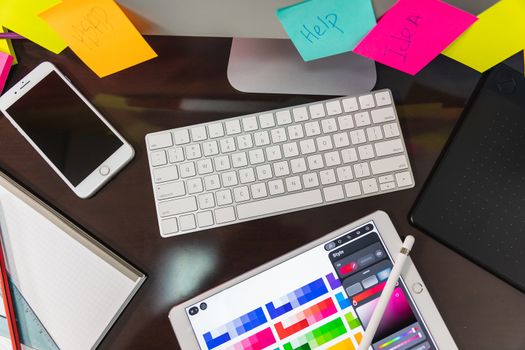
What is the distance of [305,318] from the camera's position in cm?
52

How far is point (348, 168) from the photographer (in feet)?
1.83

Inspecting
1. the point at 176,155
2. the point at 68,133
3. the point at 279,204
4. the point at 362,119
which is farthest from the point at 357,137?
the point at 68,133

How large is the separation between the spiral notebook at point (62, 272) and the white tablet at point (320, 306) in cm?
10

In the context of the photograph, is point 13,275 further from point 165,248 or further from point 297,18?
point 297,18

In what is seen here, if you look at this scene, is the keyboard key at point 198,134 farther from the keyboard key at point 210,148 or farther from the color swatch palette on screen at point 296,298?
the color swatch palette on screen at point 296,298

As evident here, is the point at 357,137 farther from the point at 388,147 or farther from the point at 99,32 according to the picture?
the point at 99,32

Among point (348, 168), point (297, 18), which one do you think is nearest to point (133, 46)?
point (297, 18)

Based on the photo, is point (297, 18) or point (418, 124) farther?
point (418, 124)

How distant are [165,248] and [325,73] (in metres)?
0.32

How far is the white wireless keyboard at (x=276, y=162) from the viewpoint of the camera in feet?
1.82

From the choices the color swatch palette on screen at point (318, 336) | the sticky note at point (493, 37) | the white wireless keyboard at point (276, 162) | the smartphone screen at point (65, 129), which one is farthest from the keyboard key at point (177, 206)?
the sticky note at point (493, 37)

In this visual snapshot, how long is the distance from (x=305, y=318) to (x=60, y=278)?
316mm

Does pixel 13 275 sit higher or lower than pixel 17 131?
lower

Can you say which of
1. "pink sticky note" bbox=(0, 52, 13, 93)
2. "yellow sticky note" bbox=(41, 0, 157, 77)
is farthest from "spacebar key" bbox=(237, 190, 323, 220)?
"pink sticky note" bbox=(0, 52, 13, 93)
